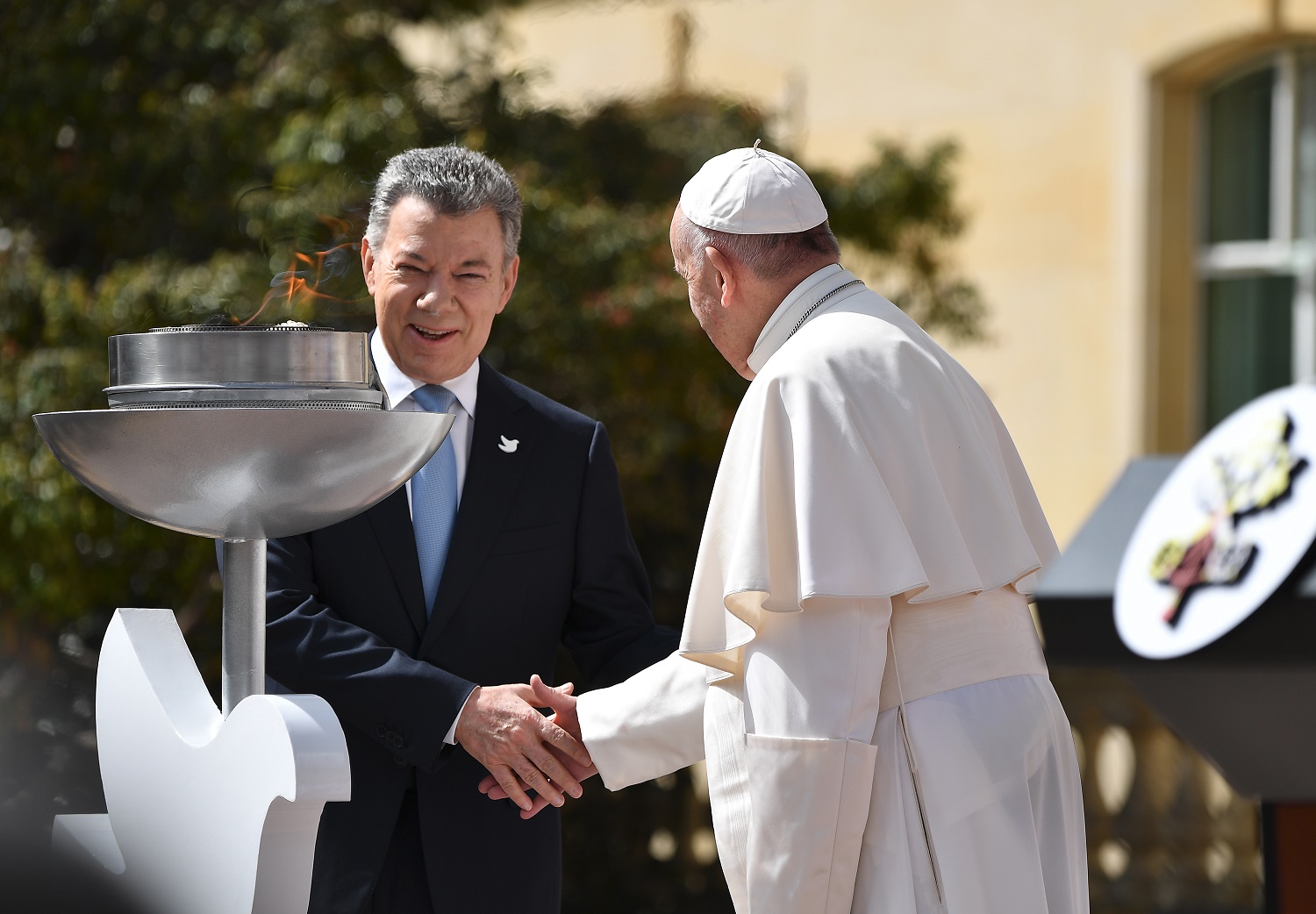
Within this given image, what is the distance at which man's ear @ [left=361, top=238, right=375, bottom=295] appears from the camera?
329 cm

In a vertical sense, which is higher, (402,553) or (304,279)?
(304,279)

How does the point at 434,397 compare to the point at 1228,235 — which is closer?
the point at 434,397

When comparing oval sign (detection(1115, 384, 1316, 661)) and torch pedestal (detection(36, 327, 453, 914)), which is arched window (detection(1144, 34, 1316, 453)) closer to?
oval sign (detection(1115, 384, 1316, 661))

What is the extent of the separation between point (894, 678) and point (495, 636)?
893 mm

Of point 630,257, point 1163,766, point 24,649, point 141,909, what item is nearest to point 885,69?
point 630,257

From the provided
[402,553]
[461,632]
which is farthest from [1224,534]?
[402,553]

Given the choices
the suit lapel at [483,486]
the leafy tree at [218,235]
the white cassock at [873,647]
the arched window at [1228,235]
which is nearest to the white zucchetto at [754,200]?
the white cassock at [873,647]

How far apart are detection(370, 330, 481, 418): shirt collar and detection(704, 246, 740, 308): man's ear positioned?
656 mm

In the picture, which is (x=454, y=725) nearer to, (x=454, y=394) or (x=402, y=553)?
(x=402, y=553)

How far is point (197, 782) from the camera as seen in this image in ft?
7.94

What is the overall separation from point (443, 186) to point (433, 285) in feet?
0.63

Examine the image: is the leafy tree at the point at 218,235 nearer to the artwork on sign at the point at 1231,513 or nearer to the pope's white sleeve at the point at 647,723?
the pope's white sleeve at the point at 647,723

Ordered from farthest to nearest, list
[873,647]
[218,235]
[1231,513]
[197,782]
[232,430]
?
[218,235], [1231,513], [873,647], [197,782], [232,430]

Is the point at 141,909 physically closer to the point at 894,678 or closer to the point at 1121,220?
the point at 894,678
